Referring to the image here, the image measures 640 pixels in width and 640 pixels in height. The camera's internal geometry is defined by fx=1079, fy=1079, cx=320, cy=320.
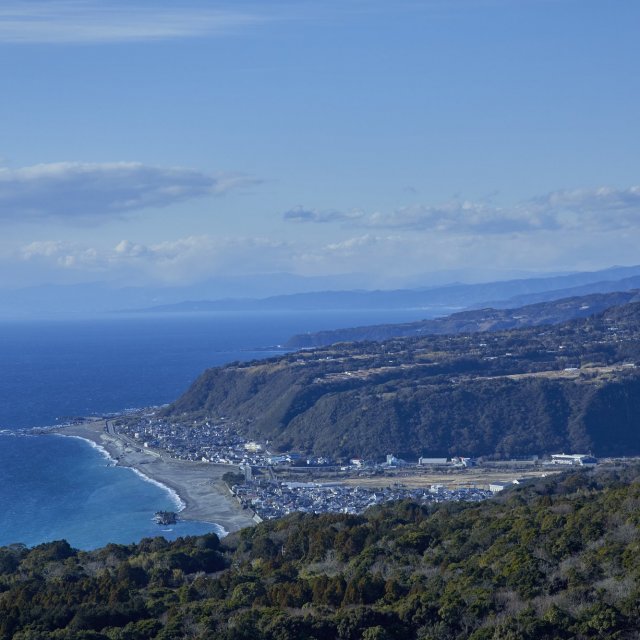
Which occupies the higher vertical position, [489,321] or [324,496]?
[489,321]

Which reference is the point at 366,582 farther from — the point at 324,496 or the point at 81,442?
the point at 81,442

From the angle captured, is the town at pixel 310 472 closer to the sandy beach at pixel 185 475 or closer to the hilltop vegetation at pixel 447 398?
the sandy beach at pixel 185 475

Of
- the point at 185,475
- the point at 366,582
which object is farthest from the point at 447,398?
the point at 366,582

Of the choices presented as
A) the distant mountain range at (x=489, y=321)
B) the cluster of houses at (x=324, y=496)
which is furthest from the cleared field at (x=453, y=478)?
the distant mountain range at (x=489, y=321)

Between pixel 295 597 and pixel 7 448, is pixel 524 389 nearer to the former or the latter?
pixel 7 448

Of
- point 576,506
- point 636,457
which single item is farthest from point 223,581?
point 636,457

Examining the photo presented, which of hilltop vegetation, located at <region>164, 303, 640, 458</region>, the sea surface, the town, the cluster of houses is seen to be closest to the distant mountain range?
the sea surface
